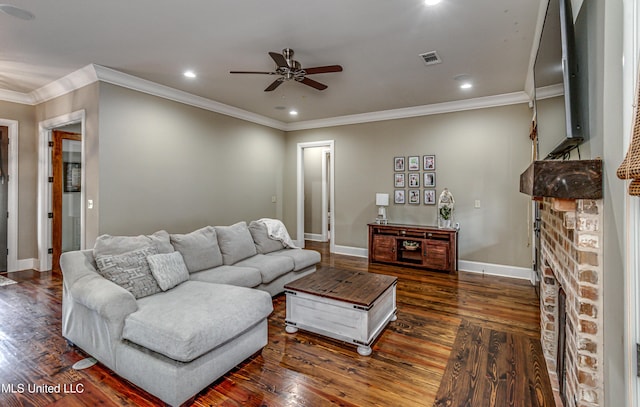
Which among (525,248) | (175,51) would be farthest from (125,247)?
(525,248)

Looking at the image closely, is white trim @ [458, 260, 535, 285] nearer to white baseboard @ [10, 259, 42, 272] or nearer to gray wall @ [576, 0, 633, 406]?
gray wall @ [576, 0, 633, 406]

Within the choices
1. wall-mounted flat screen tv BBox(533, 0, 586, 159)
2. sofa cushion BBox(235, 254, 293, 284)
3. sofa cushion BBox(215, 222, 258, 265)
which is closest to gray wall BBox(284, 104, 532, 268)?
sofa cushion BBox(235, 254, 293, 284)

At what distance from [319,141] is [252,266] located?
3768 mm

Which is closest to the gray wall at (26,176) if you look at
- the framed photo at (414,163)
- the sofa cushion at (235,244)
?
the sofa cushion at (235,244)

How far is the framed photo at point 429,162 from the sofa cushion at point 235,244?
Answer: 3305 millimetres

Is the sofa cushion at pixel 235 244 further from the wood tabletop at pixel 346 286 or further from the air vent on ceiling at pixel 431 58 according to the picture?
the air vent on ceiling at pixel 431 58

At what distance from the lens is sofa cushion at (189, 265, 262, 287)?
10.5ft

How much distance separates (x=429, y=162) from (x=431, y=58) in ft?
7.60

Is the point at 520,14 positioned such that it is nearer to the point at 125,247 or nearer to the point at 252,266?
the point at 252,266

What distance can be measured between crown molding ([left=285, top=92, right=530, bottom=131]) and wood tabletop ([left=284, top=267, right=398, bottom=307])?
3.45 meters

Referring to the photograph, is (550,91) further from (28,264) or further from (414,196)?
(28,264)

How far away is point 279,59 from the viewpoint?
119 inches

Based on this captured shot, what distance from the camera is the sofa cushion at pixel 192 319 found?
1915 millimetres

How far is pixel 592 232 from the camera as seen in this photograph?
1344 millimetres
